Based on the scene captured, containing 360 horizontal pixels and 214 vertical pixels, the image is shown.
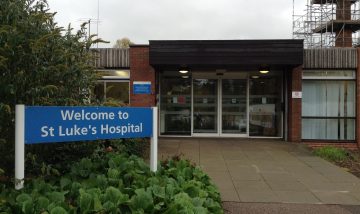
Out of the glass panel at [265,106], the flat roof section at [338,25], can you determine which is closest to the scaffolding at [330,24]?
the flat roof section at [338,25]

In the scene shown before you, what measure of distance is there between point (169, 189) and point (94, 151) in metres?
1.78

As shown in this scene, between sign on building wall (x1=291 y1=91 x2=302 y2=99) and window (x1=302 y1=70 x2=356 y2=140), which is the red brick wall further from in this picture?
sign on building wall (x1=291 y1=91 x2=302 y2=99)

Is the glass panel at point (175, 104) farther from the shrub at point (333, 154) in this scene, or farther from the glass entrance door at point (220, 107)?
the shrub at point (333, 154)

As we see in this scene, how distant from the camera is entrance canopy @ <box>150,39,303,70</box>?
13.5 metres

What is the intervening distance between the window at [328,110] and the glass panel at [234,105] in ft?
7.04

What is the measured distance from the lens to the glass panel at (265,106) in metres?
15.9

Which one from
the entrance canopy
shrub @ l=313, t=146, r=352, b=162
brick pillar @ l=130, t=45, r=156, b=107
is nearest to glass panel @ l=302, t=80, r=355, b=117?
the entrance canopy

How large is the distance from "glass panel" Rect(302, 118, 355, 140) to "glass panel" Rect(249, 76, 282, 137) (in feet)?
3.58

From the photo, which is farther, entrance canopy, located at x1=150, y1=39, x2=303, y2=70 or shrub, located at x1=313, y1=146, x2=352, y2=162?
entrance canopy, located at x1=150, y1=39, x2=303, y2=70

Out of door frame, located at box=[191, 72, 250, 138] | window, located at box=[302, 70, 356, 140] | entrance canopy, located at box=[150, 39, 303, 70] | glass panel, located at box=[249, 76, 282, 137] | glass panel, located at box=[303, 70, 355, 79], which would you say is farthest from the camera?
door frame, located at box=[191, 72, 250, 138]

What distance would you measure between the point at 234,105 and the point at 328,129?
3299 mm

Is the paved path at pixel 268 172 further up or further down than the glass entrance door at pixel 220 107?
further down

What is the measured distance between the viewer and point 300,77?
14.8 metres

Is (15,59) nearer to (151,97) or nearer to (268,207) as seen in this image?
(268,207)
